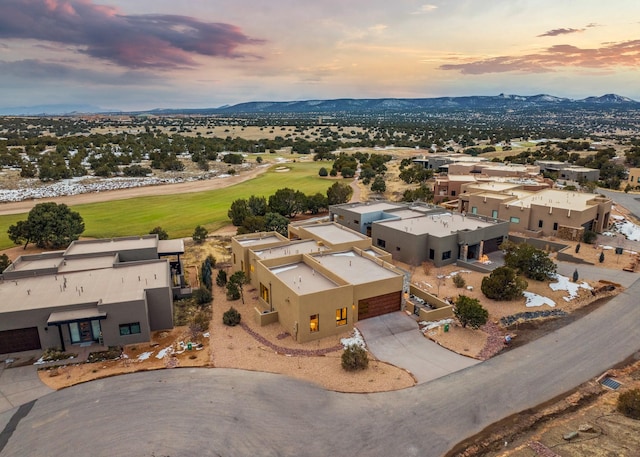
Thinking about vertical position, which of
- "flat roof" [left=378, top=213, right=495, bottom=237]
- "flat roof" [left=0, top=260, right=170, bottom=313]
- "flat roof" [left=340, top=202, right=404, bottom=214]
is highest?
"flat roof" [left=0, top=260, right=170, bottom=313]

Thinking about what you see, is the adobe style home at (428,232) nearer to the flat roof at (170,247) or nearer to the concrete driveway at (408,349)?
the concrete driveway at (408,349)

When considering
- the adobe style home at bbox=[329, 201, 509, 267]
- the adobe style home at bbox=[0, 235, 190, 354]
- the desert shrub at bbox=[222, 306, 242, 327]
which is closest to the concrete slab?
the adobe style home at bbox=[0, 235, 190, 354]

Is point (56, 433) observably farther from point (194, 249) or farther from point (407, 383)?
point (194, 249)

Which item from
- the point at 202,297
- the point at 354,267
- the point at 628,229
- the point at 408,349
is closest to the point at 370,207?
the point at 354,267

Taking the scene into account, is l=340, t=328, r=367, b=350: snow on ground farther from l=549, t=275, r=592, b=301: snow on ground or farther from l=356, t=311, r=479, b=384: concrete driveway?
l=549, t=275, r=592, b=301: snow on ground

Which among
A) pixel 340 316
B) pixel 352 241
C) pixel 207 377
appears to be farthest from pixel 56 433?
pixel 352 241
